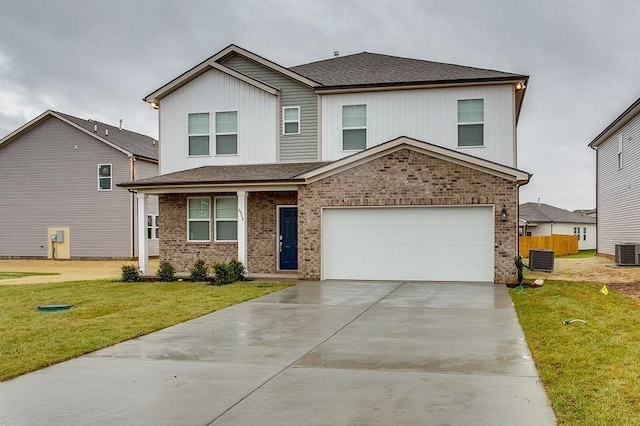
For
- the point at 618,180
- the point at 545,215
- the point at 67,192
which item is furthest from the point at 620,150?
the point at 545,215

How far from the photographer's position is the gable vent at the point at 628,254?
22.3m

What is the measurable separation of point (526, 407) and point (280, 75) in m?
16.8

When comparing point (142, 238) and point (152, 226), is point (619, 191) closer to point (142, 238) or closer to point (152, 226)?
point (142, 238)

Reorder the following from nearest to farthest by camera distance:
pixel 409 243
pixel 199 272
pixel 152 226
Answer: pixel 409 243 < pixel 199 272 < pixel 152 226

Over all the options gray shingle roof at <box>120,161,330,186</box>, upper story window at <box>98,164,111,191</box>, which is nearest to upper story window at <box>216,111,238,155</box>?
gray shingle roof at <box>120,161,330,186</box>

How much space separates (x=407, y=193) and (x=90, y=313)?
30.2 feet

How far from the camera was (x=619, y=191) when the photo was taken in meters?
26.8

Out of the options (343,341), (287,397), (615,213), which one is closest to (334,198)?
(343,341)

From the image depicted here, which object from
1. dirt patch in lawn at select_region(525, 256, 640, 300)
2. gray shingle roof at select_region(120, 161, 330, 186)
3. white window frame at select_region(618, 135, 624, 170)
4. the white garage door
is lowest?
dirt patch in lawn at select_region(525, 256, 640, 300)

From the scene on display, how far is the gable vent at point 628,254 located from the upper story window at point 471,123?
7997 mm

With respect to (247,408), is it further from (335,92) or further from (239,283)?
(335,92)

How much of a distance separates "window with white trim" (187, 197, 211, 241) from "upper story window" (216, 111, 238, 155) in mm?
1862

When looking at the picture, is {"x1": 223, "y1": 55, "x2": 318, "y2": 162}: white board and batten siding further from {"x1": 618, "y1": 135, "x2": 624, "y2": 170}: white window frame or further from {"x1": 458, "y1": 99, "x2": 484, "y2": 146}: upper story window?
{"x1": 618, "y1": 135, "x2": 624, "y2": 170}: white window frame

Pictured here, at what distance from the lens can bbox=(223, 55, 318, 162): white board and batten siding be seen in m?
20.2
